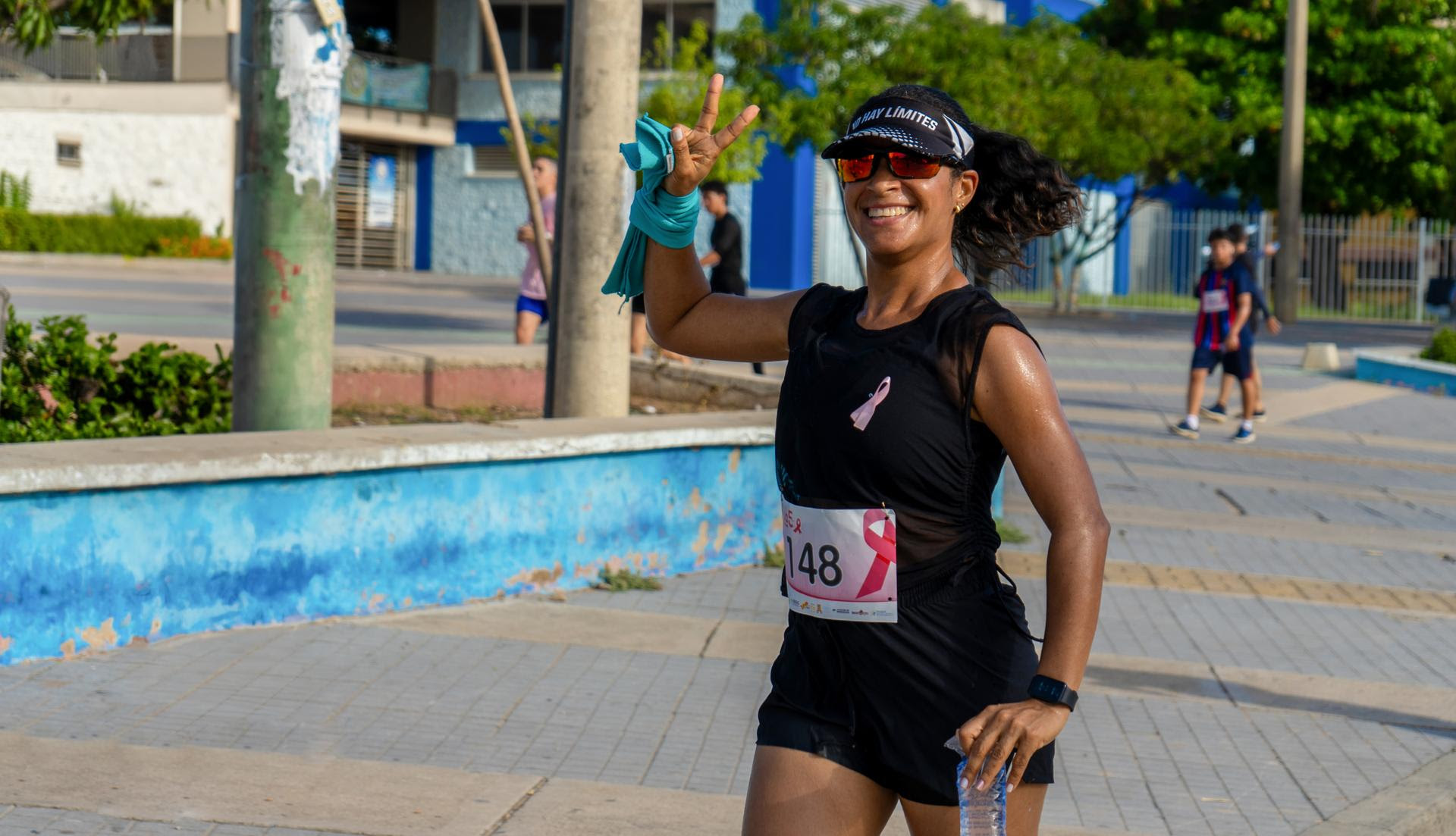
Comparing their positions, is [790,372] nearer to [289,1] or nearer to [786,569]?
[786,569]

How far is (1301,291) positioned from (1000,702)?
3653 cm

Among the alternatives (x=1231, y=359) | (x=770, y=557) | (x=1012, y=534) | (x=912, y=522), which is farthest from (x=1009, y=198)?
(x=1231, y=359)

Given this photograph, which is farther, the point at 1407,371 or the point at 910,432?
the point at 1407,371

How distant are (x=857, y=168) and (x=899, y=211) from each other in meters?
0.10

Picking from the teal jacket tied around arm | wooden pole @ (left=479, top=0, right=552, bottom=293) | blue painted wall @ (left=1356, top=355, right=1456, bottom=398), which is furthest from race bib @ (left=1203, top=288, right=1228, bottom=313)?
the teal jacket tied around arm

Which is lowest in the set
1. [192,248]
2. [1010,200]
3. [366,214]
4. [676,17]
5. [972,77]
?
[1010,200]

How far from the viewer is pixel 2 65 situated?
3678 cm

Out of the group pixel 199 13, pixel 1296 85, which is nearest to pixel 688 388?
pixel 1296 85

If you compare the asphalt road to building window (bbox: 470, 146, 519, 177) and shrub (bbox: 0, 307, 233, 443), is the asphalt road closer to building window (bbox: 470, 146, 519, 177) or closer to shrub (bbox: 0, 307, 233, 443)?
building window (bbox: 470, 146, 519, 177)

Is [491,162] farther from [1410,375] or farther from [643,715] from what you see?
[643,715]

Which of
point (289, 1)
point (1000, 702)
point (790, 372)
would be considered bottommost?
point (1000, 702)

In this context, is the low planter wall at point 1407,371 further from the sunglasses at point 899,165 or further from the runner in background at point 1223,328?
the sunglasses at point 899,165

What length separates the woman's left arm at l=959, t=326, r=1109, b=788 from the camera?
8.53 ft

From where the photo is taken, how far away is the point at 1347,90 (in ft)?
120
